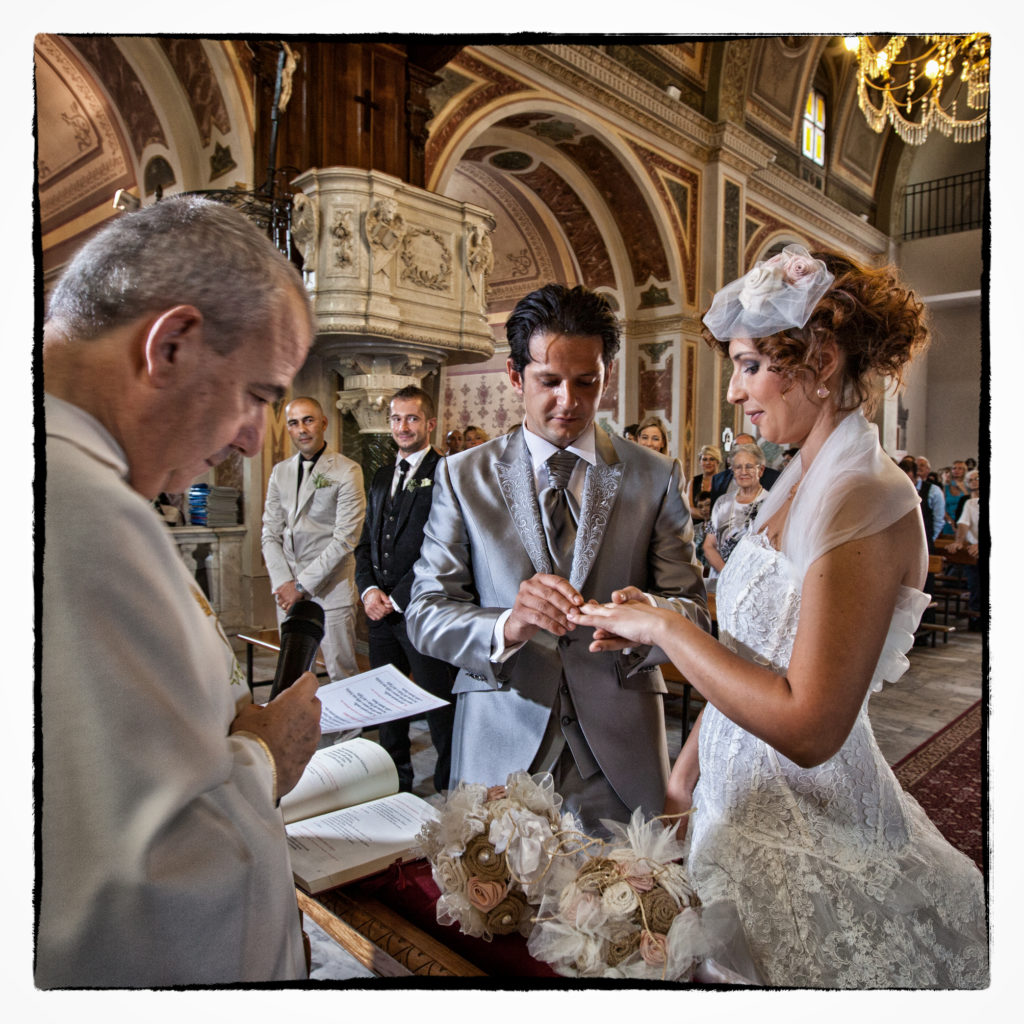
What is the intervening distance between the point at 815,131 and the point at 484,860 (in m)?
2.56

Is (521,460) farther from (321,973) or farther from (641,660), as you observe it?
(321,973)

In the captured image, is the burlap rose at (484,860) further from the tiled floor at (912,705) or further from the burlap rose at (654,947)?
the tiled floor at (912,705)

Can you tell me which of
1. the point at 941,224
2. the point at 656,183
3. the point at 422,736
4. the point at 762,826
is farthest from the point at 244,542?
the point at 656,183

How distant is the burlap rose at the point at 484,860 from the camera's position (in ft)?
3.00

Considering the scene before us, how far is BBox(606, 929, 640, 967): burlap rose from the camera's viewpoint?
2.78 feet

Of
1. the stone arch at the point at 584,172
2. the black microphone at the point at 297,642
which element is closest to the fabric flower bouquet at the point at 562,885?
the black microphone at the point at 297,642

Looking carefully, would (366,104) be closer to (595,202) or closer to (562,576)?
(562,576)

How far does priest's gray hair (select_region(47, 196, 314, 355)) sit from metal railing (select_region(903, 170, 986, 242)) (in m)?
1.07

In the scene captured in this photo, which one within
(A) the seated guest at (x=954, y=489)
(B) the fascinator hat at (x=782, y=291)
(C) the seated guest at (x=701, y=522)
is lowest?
(C) the seated guest at (x=701, y=522)

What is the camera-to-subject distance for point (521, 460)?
138cm

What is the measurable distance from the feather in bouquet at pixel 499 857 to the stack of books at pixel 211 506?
555mm

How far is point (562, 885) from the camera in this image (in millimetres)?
894

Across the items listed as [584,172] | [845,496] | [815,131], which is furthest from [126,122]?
[584,172]

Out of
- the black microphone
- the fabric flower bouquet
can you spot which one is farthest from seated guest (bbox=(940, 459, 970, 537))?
the black microphone
